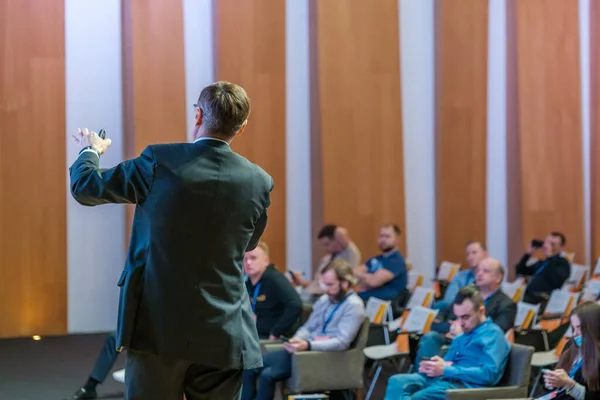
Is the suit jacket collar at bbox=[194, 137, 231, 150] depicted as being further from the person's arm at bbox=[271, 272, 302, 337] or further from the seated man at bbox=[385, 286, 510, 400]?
the person's arm at bbox=[271, 272, 302, 337]

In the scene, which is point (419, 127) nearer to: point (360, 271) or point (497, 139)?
point (497, 139)

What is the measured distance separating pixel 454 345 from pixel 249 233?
272cm

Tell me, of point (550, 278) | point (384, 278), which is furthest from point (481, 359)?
point (550, 278)

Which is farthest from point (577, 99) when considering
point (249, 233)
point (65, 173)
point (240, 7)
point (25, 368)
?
point (249, 233)

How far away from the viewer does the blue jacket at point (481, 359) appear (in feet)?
14.2

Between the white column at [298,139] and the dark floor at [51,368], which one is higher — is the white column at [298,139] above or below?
above

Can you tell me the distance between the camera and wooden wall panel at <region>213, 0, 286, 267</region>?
894 cm

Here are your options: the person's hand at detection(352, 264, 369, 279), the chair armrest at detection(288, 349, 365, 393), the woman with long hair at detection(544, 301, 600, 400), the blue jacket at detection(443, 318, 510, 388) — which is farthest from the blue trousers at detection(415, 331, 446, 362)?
the person's hand at detection(352, 264, 369, 279)

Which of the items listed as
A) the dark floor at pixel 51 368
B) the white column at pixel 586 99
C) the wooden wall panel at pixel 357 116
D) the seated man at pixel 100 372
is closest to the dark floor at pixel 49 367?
the dark floor at pixel 51 368

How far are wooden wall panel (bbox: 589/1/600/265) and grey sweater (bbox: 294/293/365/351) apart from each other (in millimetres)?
6363

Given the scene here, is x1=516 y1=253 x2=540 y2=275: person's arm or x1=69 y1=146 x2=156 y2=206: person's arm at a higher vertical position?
x1=69 y1=146 x2=156 y2=206: person's arm

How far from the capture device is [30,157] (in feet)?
27.1

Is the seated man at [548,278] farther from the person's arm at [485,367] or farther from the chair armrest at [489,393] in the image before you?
the chair armrest at [489,393]

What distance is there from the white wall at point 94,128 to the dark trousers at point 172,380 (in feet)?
21.9
